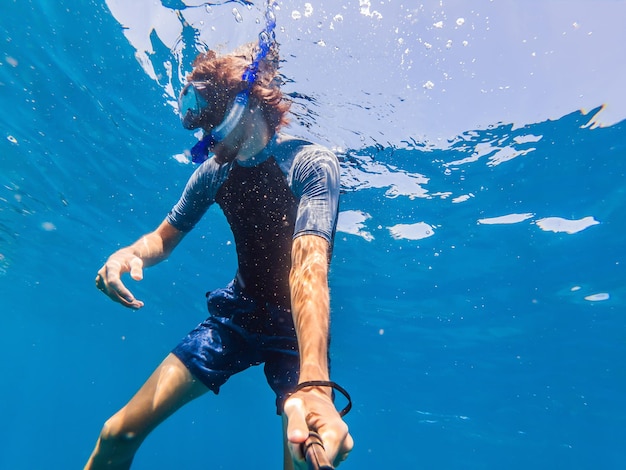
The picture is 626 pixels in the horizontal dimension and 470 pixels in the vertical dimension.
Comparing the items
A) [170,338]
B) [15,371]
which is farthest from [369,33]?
[15,371]

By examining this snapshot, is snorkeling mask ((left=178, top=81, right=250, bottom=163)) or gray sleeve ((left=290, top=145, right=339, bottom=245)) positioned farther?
snorkeling mask ((left=178, top=81, right=250, bottom=163))

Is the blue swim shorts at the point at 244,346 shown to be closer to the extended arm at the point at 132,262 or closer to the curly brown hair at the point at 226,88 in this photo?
the extended arm at the point at 132,262

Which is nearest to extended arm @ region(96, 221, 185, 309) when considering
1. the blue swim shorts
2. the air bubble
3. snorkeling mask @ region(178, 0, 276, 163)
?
the blue swim shorts

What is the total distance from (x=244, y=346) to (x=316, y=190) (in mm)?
1831

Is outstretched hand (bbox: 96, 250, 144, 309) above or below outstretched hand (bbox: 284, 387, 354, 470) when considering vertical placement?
above

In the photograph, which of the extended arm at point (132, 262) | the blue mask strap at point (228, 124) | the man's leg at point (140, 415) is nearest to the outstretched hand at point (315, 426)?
the extended arm at point (132, 262)

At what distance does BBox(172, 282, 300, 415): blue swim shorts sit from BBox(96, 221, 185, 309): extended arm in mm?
933

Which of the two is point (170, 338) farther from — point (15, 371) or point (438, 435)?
point (15, 371)

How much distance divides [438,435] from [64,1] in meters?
54.1

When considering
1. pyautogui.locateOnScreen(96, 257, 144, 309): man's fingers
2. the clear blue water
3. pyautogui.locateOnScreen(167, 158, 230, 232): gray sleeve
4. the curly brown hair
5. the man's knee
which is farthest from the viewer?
the clear blue water

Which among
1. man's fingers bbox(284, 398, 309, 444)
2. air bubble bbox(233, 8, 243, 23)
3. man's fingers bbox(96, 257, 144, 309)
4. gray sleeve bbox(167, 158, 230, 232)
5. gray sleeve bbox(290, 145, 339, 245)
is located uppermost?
air bubble bbox(233, 8, 243, 23)

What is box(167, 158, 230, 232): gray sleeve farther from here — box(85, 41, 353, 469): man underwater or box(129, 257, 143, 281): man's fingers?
box(129, 257, 143, 281): man's fingers

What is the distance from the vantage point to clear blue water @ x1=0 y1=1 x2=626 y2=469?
10.5m

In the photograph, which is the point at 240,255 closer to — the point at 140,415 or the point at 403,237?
the point at 140,415
